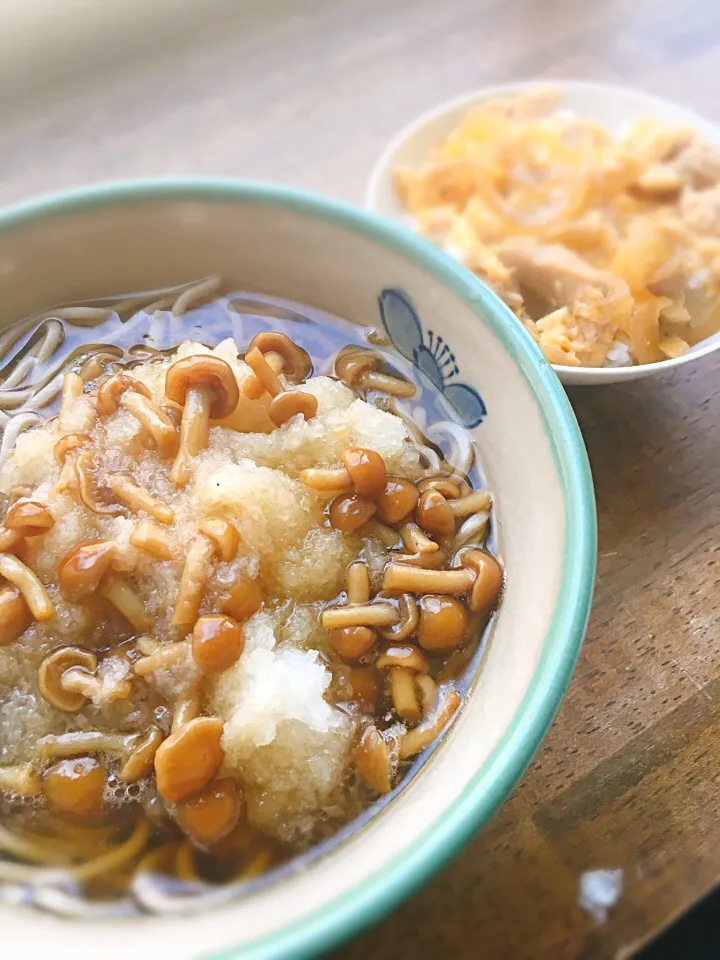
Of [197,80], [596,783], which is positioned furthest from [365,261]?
[197,80]

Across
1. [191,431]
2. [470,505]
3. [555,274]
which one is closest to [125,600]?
[191,431]

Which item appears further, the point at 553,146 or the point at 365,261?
the point at 553,146

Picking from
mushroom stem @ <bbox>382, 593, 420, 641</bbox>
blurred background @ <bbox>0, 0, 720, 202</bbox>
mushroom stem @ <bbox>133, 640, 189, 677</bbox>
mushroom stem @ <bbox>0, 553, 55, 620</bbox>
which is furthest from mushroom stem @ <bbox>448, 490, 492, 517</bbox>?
blurred background @ <bbox>0, 0, 720, 202</bbox>

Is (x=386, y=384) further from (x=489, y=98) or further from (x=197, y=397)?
(x=489, y=98)

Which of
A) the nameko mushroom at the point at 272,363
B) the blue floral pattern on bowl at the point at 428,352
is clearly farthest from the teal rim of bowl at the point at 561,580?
the nameko mushroom at the point at 272,363

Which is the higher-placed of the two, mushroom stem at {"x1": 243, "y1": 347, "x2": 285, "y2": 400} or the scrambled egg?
the scrambled egg

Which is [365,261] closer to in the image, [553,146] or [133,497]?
[133,497]

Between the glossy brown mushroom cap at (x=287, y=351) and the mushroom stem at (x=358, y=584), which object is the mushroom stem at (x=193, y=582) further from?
the glossy brown mushroom cap at (x=287, y=351)

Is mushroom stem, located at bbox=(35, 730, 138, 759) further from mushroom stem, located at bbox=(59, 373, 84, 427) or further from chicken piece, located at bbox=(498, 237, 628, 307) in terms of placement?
chicken piece, located at bbox=(498, 237, 628, 307)
